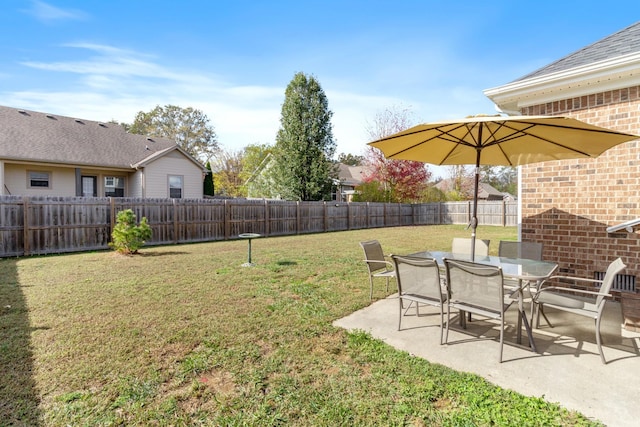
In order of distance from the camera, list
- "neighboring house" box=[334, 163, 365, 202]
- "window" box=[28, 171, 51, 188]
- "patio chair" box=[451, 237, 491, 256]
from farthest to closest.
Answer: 1. "neighboring house" box=[334, 163, 365, 202]
2. "window" box=[28, 171, 51, 188]
3. "patio chair" box=[451, 237, 491, 256]

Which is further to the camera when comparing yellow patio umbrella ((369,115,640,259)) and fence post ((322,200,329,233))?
fence post ((322,200,329,233))

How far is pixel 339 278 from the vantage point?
6719mm

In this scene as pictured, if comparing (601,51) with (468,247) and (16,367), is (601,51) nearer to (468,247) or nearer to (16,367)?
(468,247)

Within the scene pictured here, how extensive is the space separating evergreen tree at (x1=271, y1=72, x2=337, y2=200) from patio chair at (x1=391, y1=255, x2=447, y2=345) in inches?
755

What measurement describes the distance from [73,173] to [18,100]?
932cm

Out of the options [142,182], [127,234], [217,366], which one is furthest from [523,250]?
[142,182]

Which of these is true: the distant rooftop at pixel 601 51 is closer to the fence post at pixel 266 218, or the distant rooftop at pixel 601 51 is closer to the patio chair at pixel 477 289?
the patio chair at pixel 477 289

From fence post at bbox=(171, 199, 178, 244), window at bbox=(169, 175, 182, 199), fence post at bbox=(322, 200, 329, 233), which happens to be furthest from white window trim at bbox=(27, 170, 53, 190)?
fence post at bbox=(322, 200, 329, 233)

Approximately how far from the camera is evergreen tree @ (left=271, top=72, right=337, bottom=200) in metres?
22.9

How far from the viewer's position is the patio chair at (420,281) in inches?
139

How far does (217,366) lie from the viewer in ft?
10.1

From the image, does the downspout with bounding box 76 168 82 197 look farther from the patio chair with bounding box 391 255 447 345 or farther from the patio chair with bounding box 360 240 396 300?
the patio chair with bounding box 391 255 447 345

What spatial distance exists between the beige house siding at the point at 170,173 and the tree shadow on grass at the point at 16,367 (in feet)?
45.6

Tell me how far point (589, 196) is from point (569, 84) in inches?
68.4
